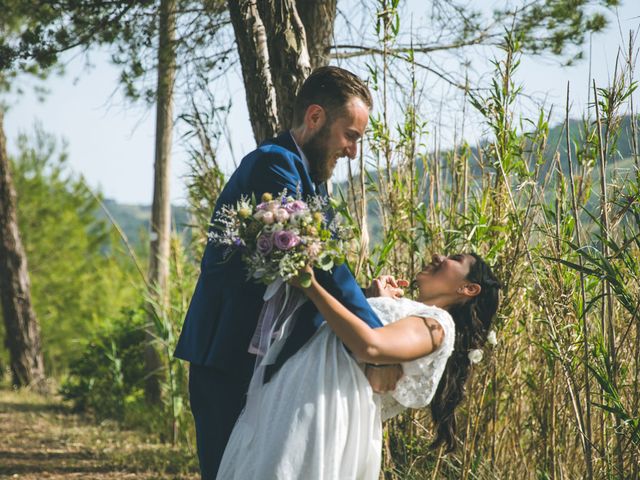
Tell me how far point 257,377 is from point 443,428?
3.22ft

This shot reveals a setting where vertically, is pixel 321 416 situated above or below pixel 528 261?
below

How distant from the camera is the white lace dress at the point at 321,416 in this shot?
2293 millimetres

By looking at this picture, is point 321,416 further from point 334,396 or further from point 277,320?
point 277,320

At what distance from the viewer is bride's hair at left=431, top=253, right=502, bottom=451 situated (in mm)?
2836

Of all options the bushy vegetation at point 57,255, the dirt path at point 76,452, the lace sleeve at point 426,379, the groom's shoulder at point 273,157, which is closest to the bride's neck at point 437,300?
the lace sleeve at point 426,379

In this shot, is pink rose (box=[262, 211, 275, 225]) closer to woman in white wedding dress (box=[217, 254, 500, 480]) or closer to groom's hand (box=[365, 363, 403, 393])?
woman in white wedding dress (box=[217, 254, 500, 480])

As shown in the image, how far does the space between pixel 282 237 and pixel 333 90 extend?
0.70 metres

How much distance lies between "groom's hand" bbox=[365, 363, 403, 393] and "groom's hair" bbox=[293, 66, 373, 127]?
2.81 ft

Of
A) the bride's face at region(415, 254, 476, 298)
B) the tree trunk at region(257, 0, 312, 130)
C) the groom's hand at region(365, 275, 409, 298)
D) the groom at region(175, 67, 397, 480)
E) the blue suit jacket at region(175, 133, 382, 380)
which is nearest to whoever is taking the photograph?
the blue suit jacket at region(175, 133, 382, 380)

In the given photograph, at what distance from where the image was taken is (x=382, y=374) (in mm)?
2492

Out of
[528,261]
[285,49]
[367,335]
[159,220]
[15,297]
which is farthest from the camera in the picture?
[15,297]

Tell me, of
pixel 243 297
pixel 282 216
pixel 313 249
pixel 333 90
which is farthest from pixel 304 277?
pixel 333 90

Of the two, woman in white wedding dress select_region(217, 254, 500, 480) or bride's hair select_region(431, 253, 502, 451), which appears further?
bride's hair select_region(431, 253, 502, 451)

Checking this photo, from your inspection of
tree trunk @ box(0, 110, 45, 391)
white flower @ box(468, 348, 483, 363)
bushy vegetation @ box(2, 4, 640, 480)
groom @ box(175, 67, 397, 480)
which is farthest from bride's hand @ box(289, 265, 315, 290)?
tree trunk @ box(0, 110, 45, 391)
